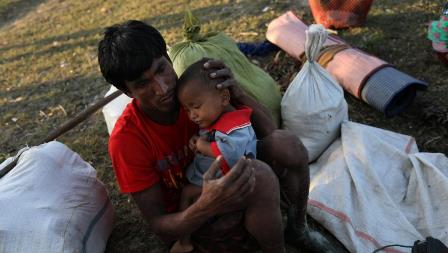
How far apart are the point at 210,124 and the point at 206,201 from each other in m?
0.37

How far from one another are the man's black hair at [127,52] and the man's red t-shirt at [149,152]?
0.21m

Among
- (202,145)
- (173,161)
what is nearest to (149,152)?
(173,161)

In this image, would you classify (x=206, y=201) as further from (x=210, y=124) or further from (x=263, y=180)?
(x=210, y=124)

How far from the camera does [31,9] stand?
780cm

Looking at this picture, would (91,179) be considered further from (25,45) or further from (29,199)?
(25,45)

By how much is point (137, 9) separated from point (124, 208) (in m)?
4.10

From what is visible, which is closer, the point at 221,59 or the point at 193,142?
the point at 193,142

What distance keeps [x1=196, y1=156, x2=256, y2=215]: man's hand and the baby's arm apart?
0.60ft

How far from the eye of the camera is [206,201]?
159 cm

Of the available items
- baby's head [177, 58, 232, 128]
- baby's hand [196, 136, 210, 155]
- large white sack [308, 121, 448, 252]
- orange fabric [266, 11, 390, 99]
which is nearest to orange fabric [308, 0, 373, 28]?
orange fabric [266, 11, 390, 99]

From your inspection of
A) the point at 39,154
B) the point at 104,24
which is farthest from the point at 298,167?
the point at 104,24

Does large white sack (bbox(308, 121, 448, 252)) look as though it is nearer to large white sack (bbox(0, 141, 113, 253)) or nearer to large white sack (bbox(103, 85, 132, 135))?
large white sack (bbox(0, 141, 113, 253))

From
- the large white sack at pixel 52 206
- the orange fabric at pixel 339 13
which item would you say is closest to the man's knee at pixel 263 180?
the large white sack at pixel 52 206

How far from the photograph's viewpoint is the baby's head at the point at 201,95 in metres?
1.74
